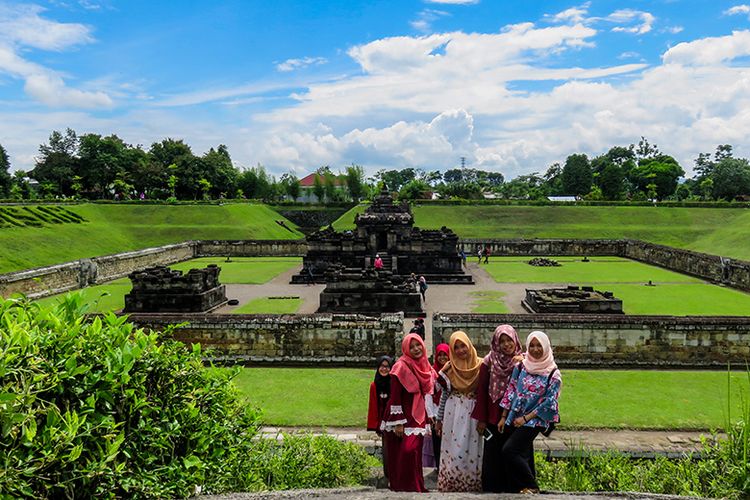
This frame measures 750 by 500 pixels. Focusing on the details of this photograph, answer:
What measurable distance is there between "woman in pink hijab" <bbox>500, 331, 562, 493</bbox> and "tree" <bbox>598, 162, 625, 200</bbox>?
6344cm

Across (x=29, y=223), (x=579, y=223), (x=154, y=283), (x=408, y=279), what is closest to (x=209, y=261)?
(x=29, y=223)

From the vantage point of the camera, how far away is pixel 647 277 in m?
23.3

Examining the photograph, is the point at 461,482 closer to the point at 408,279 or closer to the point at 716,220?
the point at 408,279

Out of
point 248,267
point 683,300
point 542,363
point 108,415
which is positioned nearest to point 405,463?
point 542,363

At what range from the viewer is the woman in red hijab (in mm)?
4586

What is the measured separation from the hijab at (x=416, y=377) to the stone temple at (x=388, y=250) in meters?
18.8

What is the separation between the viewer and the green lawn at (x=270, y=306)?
1659 cm

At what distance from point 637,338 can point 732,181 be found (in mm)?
57134

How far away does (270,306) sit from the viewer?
17391 mm

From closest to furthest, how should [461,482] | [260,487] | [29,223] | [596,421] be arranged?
[260,487] → [461,482] → [596,421] → [29,223]

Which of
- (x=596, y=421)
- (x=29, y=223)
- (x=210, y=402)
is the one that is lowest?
(x=596, y=421)

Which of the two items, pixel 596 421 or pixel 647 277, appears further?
pixel 647 277

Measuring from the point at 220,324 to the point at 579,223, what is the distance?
1513 inches

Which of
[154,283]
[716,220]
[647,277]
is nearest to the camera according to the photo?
[154,283]
